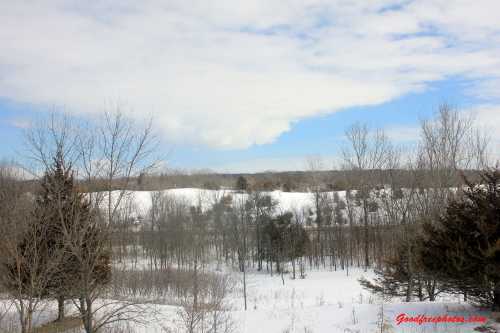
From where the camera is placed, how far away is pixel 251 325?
1220 centimetres

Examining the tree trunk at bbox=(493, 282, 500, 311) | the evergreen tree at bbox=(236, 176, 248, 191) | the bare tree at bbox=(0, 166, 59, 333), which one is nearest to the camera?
the tree trunk at bbox=(493, 282, 500, 311)

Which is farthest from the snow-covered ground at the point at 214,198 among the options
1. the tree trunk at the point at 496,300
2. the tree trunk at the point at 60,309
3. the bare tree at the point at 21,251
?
the tree trunk at the point at 496,300

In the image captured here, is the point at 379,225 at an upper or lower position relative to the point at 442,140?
lower

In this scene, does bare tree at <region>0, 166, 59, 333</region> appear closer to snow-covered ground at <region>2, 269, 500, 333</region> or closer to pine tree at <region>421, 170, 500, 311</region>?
snow-covered ground at <region>2, 269, 500, 333</region>

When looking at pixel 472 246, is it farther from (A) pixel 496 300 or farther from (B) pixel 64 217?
(B) pixel 64 217

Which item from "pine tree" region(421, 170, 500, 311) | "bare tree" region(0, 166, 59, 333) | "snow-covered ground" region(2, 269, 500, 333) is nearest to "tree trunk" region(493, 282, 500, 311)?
"pine tree" region(421, 170, 500, 311)

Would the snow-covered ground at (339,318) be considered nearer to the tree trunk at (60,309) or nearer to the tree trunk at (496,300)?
the tree trunk at (496,300)

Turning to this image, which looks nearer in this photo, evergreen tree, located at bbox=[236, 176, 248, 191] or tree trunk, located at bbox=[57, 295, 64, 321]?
tree trunk, located at bbox=[57, 295, 64, 321]

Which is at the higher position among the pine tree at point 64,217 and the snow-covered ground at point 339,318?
the pine tree at point 64,217

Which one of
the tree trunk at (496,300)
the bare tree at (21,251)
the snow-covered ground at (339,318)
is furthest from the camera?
the bare tree at (21,251)

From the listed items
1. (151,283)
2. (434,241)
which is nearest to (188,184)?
(151,283)

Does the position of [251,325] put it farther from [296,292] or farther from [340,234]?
[340,234]

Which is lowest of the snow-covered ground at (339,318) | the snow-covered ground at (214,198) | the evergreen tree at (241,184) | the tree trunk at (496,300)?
the snow-covered ground at (339,318)

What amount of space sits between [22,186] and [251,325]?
8256 mm
